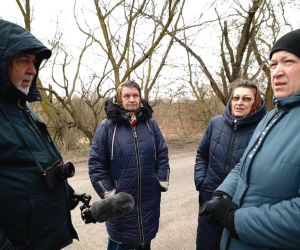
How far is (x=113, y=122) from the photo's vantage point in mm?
2404

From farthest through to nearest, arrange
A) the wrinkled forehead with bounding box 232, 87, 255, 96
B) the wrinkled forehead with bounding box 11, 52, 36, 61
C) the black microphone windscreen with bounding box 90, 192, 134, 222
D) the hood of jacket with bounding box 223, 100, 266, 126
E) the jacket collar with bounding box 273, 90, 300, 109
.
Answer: the wrinkled forehead with bounding box 232, 87, 255, 96
the hood of jacket with bounding box 223, 100, 266, 126
the black microphone windscreen with bounding box 90, 192, 134, 222
the wrinkled forehead with bounding box 11, 52, 36, 61
the jacket collar with bounding box 273, 90, 300, 109

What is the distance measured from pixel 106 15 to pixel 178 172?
6.66m

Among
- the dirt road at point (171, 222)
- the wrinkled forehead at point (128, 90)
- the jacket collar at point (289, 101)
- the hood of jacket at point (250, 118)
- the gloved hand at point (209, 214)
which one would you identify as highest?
the wrinkled forehead at point (128, 90)

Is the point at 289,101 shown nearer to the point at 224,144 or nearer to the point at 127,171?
the point at 224,144

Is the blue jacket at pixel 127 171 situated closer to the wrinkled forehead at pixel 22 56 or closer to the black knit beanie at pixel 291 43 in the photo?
the wrinkled forehead at pixel 22 56

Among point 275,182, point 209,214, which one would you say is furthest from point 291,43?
point 209,214

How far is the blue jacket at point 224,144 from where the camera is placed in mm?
2170

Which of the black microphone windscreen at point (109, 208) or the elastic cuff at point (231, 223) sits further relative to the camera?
the black microphone windscreen at point (109, 208)

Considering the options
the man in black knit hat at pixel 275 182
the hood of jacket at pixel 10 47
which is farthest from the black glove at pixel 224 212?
the hood of jacket at pixel 10 47

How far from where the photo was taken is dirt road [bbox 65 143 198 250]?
3006mm

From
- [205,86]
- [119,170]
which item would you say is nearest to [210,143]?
[119,170]

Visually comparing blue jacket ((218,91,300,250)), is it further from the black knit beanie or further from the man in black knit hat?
the black knit beanie

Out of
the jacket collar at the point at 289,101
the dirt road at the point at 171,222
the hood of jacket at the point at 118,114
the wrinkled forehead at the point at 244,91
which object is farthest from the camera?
→ the dirt road at the point at 171,222

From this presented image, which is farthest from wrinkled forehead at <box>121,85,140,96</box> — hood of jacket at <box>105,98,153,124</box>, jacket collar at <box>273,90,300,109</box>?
jacket collar at <box>273,90,300,109</box>
